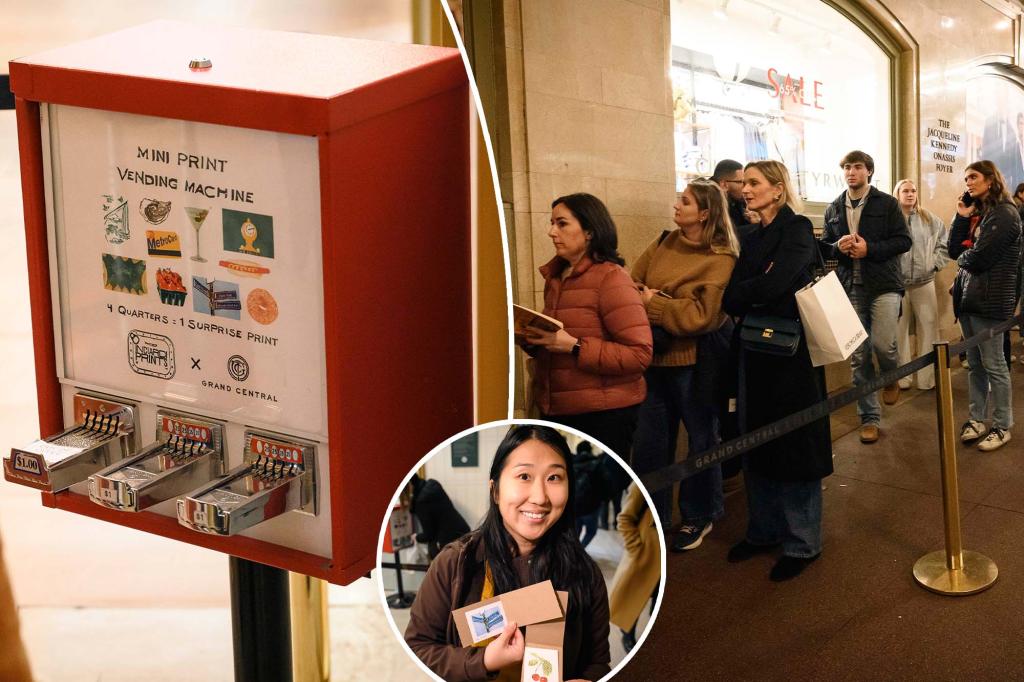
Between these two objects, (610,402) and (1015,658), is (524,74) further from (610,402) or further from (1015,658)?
(1015,658)

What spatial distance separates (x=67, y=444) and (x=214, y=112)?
34cm

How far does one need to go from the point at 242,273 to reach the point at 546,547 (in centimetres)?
41

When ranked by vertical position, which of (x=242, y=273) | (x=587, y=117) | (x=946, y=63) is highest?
(x=946, y=63)

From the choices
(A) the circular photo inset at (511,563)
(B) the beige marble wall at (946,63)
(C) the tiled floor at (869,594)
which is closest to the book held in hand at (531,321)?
(A) the circular photo inset at (511,563)

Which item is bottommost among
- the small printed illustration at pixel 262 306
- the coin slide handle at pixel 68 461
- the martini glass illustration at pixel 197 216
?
the coin slide handle at pixel 68 461

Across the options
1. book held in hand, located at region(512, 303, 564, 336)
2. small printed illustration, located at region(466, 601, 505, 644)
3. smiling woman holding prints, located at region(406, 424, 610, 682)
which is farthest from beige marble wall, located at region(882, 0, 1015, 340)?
small printed illustration, located at region(466, 601, 505, 644)

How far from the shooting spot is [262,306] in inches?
28.9

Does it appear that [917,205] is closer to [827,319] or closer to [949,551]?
[827,319]

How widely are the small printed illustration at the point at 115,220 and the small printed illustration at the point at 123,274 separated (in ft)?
0.06

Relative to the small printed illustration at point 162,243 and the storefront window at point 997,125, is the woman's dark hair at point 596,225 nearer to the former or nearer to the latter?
the small printed illustration at point 162,243

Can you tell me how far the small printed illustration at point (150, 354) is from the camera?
2.59 ft

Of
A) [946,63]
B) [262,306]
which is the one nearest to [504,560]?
[262,306]

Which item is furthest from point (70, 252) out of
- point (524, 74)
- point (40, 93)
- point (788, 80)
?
point (788, 80)

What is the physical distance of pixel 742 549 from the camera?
127cm
